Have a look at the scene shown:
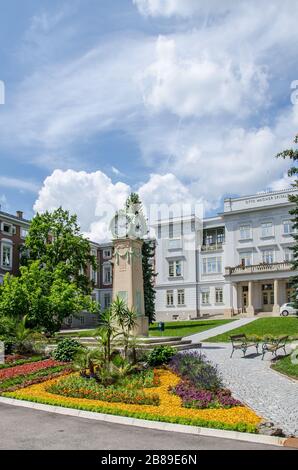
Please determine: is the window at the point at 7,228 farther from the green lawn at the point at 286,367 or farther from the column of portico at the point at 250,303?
the green lawn at the point at 286,367

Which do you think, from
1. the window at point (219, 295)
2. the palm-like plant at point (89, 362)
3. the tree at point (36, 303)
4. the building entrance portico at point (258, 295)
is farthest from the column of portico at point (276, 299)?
the palm-like plant at point (89, 362)

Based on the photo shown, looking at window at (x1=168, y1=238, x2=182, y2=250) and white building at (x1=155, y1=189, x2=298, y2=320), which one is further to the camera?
window at (x1=168, y1=238, x2=182, y2=250)

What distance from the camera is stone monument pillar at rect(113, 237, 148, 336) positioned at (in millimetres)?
22625

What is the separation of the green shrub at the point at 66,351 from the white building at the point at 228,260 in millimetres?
33711

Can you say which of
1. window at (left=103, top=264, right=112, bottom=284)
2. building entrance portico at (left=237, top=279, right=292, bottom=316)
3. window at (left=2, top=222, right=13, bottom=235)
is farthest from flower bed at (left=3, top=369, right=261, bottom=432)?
window at (left=103, top=264, right=112, bottom=284)

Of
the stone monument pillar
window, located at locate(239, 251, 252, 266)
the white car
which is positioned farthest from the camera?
window, located at locate(239, 251, 252, 266)

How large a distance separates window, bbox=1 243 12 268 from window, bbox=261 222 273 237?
94.4 feet

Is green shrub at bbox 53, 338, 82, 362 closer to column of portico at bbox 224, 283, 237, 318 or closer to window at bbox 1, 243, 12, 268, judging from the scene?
column of portico at bbox 224, 283, 237, 318

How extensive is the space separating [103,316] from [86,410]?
5.38 metres

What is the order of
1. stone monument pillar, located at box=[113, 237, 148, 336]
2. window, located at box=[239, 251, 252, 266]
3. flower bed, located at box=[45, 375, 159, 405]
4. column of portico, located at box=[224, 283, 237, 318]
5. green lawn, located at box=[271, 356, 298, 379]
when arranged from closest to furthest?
flower bed, located at box=[45, 375, 159, 405], green lawn, located at box=[271, 356, 298, 379], stone monument pillar, located at box=[113, 237, 148, 336], column of portico, located at box=[224, 283, 237, 318], window, located at box=[239, 251, 252, 266]

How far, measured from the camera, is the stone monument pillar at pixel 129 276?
74.2 ft

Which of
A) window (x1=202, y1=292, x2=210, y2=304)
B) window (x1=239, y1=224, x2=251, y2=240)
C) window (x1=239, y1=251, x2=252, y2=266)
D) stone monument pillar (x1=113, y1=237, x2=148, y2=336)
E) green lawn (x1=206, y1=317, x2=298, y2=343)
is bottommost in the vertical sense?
green lawn (x1=206, y1=317, x2=298, y2=343)

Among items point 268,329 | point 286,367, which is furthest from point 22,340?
point 268,329
